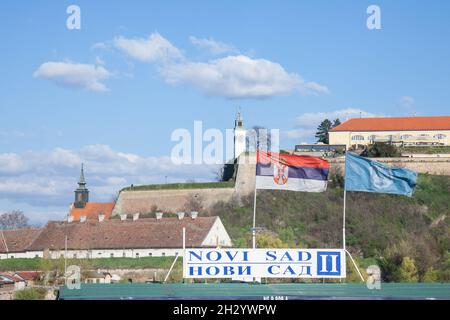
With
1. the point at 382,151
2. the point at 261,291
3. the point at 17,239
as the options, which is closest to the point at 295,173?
the point at 261,291

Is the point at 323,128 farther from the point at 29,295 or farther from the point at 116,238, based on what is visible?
the point at 29,295

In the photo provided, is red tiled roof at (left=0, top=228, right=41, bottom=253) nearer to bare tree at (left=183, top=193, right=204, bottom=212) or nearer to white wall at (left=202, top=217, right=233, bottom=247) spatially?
bare tree at (left=183, top=193, right=204, bottom=212)

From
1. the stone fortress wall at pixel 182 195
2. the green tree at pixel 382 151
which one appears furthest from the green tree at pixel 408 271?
the green tree at pixel 382 151

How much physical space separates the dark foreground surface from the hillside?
34070 mm

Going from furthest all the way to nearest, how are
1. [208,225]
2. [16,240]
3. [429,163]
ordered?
[429,163], [16,240], [208,225]

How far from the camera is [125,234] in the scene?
6334 cm

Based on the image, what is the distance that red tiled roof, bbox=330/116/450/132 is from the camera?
8688 centimetres

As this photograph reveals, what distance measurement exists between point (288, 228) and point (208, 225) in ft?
20.7

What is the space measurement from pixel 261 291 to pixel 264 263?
3.17 meters

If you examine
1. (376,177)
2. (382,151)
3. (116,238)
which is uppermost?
(382,151)

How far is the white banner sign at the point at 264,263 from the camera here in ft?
69.3
